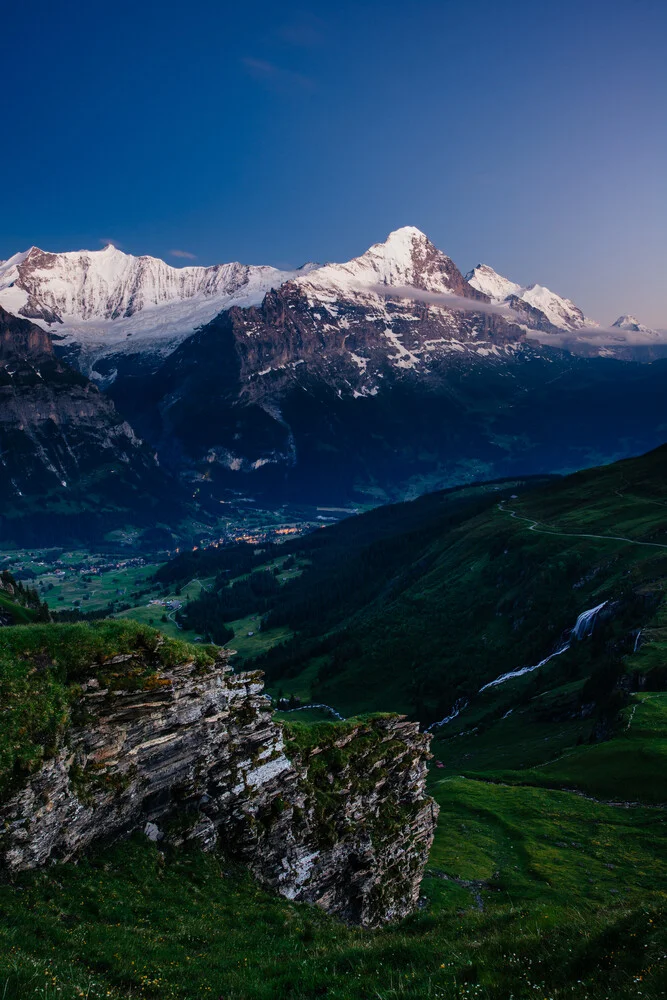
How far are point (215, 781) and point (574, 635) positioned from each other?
122512 millimetres

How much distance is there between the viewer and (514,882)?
5769 cm

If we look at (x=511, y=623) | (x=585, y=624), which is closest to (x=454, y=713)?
(x=585, y=624)

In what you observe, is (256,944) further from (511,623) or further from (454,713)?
(511,623)

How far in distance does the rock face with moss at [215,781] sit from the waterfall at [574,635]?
95.3 metres

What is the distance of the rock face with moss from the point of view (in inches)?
1180

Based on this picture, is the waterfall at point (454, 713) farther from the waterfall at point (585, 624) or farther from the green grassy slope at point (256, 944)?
the green grassy slope at point (256, 944)

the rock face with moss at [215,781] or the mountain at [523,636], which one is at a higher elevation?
the rock face with moss at [215,781]

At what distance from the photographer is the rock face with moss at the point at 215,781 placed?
2997cm

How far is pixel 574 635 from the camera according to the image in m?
141

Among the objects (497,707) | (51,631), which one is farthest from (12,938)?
(497,707)

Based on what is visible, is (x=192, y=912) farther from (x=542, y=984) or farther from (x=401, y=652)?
(x=401, y=652)

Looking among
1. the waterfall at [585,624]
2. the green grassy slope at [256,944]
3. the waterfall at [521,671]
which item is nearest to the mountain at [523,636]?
the waterfall at [585,624]

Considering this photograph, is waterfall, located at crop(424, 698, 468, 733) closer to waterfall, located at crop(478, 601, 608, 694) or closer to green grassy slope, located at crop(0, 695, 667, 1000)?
waterfall, located at crop(478, 601, 608, 694)

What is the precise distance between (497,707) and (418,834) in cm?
8559
